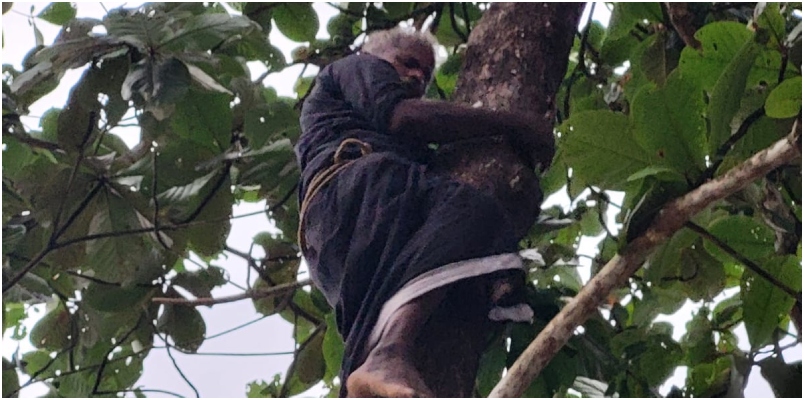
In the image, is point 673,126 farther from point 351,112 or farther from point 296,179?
point 296,179

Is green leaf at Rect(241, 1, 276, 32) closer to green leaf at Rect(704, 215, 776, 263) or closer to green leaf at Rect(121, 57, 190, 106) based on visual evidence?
green leaf at Rect(121, 57, 190, 106)

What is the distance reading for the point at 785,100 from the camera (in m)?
1.92

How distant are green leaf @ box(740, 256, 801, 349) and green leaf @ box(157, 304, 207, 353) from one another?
5.17ft

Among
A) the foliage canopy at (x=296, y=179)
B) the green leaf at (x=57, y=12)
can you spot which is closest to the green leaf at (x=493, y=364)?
the foliage canopy at (x=296, y=179)

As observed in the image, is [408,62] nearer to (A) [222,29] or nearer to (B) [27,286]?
(A) [222,29]

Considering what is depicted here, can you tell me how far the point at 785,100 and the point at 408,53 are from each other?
0.80 meters

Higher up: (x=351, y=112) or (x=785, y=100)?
(x=351, y=112)

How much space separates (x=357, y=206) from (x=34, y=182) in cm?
132

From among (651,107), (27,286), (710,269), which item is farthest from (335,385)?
(651,107)

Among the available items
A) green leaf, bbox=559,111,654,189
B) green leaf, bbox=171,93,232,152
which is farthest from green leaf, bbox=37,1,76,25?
green leaf, bbox=559,111,654,189

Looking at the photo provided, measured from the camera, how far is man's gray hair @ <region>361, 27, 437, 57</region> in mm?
2188

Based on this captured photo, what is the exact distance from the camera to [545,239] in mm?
3039

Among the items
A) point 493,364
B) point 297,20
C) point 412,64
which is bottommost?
point 493,364

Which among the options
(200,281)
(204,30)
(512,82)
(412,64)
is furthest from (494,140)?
(200,281)
